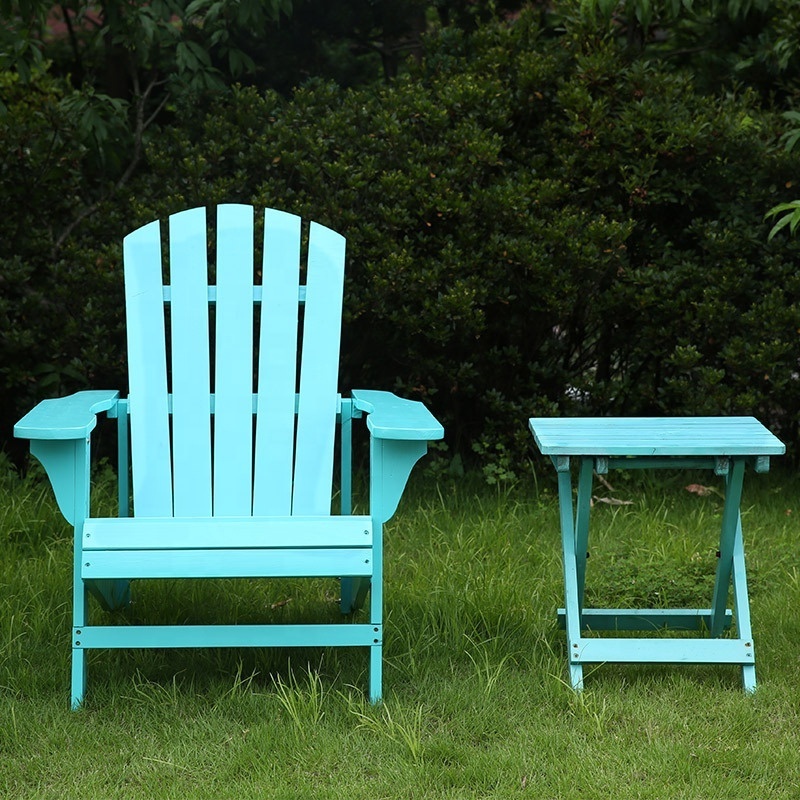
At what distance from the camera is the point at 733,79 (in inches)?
194

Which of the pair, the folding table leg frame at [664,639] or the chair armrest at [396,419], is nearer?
the chair armrest at [396,419]

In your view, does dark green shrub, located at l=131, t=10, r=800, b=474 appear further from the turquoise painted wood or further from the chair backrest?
the turquoise painted wood

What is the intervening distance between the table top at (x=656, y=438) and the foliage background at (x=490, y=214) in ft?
4.36

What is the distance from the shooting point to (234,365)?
11.2 feet

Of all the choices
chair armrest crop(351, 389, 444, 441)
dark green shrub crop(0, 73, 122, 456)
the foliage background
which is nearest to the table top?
chair armrest crop(351, 389, 444, 441)

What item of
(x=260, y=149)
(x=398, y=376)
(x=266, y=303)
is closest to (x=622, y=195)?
(x=398, y=376)

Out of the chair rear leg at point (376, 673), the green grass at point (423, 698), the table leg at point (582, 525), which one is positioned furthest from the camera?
the table leg at point (582, 525)

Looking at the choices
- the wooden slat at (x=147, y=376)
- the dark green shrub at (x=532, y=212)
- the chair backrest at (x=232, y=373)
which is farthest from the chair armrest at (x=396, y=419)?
the dark green shrub at (x=532, y=212)

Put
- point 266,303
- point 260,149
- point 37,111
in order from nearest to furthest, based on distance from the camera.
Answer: point 266,303
point 260,149
point 37,111

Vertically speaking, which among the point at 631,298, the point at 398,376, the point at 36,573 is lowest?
the point at 36,573

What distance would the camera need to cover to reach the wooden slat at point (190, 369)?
3.37 m

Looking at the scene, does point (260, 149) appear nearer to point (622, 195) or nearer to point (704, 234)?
point (622, 195)

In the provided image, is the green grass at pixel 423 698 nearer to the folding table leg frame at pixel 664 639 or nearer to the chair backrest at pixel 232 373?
the folding table leg frame at pixel 664 639

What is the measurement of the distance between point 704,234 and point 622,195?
354mm
